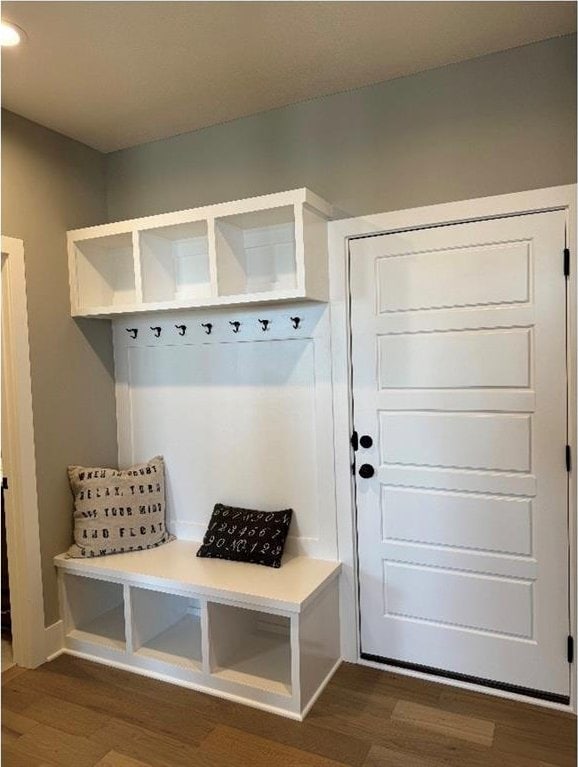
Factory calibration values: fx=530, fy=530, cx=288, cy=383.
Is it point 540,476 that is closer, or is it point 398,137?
point 540,476

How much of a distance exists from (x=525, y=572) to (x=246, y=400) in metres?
1.52

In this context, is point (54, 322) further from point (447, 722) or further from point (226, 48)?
point (447, 722)

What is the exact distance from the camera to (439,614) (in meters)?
2.42

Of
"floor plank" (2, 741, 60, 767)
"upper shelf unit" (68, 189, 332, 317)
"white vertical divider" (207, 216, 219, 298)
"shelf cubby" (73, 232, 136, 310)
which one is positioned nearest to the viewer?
"floor plank" (2, 741, 60, 767)

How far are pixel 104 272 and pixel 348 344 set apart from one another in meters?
1.53

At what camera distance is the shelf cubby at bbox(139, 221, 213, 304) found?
8.87 ft

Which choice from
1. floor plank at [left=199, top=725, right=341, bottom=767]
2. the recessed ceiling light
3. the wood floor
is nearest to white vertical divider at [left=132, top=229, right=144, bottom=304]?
the recessed ceiling light

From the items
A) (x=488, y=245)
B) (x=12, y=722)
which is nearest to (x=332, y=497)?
(x=488, y=245)

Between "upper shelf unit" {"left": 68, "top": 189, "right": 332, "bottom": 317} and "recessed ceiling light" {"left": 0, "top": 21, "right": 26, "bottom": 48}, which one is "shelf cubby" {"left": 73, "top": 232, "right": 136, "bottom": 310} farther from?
"recessed ceiling light" {"left": 0, "top": 21, "right": 26, "bottom": 48}

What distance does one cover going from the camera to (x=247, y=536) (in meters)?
2.62

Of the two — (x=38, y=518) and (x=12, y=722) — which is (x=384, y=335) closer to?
(x=38, y=518)

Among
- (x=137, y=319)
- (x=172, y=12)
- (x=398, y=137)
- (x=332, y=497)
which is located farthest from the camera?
(x=137, y=319)

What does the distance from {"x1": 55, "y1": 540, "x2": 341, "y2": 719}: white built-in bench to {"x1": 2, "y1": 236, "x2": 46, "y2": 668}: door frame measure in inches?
6.3

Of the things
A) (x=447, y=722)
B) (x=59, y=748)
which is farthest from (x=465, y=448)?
(x=59, y=748)
